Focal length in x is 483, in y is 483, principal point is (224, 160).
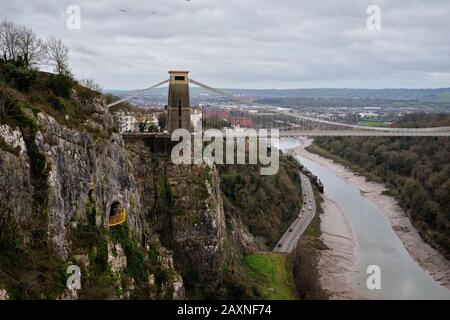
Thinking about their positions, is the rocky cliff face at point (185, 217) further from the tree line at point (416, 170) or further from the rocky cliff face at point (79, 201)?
the tree line at point (416, 170)

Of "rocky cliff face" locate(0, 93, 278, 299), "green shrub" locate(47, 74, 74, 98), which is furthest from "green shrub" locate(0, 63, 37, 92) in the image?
"rocky cliff face" locate(0, 93, 278, 299)

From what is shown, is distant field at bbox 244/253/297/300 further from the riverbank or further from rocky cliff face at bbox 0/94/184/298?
rocky cliff face at bbox 0/94/184/298

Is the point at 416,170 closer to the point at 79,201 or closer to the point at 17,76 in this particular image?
the point at 79,201

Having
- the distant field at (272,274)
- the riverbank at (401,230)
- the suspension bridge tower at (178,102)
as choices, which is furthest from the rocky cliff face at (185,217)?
the riverbank at (401,230)

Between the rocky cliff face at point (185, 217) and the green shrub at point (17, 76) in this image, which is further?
the rocky cliff face at point (185, 217)

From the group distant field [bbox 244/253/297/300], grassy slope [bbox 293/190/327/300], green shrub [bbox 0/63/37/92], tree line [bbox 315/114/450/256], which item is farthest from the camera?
tree line [bbox 315/114/450/256]
